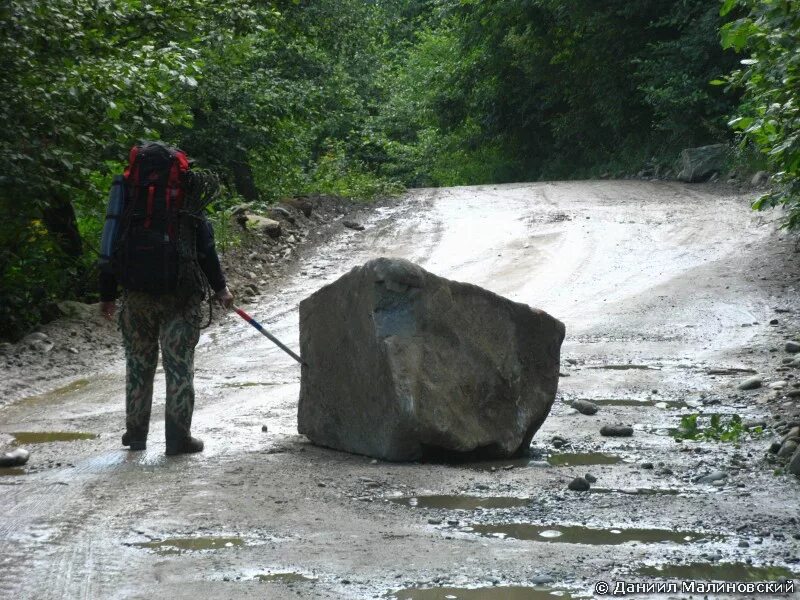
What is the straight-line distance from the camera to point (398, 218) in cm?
1988

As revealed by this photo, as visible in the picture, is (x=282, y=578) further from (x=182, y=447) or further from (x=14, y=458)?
(x=14, y=458)

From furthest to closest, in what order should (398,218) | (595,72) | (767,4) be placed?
(595,72)
(398,218)
(767,4)

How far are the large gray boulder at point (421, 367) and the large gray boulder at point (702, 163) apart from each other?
18.3m

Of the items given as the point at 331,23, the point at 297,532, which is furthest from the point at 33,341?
the point at 331,23

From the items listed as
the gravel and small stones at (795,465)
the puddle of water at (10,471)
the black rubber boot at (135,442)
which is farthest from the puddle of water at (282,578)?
the gravel and small stones at (795,465)

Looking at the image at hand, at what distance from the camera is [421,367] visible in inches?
262

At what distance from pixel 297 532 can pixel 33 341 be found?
23.9 ft

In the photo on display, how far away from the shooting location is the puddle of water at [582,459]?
22.2ft

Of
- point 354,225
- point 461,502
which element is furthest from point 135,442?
point 354,225

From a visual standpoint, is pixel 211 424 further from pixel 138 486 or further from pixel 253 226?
pixel 253 226

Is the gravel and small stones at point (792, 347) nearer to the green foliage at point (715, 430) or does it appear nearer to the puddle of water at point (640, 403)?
the puddle of water at point (640, 403)

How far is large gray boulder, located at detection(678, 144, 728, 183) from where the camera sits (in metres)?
24.4

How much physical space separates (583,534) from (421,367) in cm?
178

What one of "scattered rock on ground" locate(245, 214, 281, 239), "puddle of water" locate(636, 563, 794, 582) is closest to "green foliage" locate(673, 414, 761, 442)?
"puddle of water" locate(636, 563, 794, 582)
